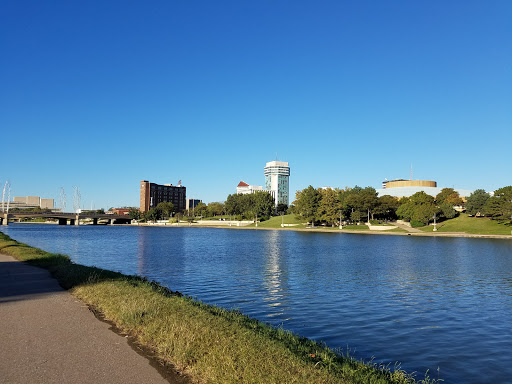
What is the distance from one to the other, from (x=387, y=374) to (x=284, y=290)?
54.8 feet

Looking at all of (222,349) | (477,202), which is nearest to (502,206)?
(477,202)

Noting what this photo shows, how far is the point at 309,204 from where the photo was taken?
163 m

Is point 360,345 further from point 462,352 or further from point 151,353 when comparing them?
point 151,353

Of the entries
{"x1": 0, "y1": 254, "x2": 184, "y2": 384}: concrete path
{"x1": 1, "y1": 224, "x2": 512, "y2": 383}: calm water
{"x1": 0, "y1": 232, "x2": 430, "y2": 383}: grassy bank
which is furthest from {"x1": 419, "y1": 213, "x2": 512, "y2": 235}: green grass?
{"x1": 0, "y1": 254, "x2": 184, "y2": 384}: concrete path

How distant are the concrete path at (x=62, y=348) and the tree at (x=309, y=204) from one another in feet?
487

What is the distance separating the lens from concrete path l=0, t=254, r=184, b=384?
873 centimetres

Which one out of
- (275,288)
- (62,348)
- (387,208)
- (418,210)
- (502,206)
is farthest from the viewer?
(387,208)

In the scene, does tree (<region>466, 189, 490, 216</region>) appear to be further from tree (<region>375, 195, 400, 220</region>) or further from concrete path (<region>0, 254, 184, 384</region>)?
concrete path (<region>0, 254, 184, 384</region>)

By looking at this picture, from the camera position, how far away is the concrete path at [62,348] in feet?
28.7

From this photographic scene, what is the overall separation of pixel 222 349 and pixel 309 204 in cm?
15513

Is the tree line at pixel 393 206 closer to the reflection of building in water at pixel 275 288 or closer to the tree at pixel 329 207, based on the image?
the tree at pixel 329 207

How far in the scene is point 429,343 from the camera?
16016 millimetres

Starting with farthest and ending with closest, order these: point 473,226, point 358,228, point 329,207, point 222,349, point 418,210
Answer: point 329,207 < point 358,228 < point 418,210 < point 473,226 < point 222,349

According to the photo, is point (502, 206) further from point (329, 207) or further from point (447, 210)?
point (329, 207)
